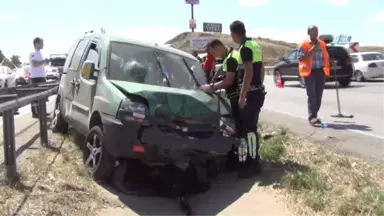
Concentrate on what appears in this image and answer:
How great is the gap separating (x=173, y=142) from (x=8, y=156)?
6.31 ft

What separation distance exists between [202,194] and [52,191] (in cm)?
183

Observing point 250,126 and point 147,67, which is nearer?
point 250,126

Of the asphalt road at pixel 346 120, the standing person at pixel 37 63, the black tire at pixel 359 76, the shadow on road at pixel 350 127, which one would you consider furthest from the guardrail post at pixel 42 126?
the black tire at pixel 359 76

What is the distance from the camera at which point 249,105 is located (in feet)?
22.8

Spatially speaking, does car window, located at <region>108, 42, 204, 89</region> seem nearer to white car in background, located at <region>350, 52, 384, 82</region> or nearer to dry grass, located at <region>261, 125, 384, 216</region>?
dry grass, located at <region>261, 125, 384, 216</region>

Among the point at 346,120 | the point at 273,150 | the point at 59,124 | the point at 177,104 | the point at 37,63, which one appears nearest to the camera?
the point at 177,104

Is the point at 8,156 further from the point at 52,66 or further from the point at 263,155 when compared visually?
the point at 52,66

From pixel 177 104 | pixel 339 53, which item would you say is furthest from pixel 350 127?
pixel 339 53

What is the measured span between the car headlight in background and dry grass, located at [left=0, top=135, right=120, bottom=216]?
3.17ft

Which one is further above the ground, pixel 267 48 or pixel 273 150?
pixel 267 48

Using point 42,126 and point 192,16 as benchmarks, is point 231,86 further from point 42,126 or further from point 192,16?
point 192,16

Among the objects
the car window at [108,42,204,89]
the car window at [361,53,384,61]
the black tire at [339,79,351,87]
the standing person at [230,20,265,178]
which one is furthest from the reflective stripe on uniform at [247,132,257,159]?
the car window at [361,53,384,61]

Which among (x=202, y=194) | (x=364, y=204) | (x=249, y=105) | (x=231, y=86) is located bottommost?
(x=202, y=194)

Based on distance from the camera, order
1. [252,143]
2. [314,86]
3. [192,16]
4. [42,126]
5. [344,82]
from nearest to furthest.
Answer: [252,143] < [42,126] < [314,86] < [344,82] < [192,16]
